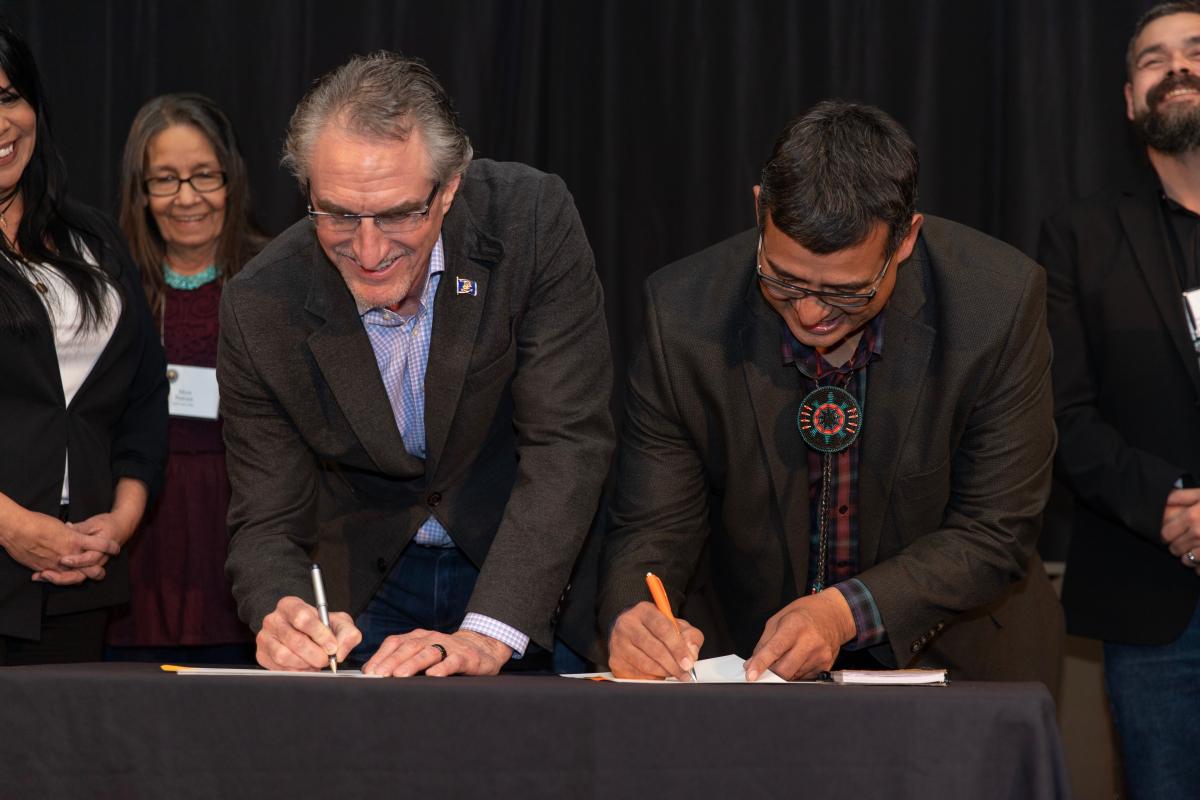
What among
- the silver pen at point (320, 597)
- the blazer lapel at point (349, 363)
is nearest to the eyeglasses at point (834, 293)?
the blazer lapel at point (349, 363)

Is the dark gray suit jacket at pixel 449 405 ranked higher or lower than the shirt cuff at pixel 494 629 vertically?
higher

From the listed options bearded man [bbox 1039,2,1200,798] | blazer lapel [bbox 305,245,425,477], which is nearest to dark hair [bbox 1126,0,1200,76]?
bearded man [bbox 1039,2,1200,798]

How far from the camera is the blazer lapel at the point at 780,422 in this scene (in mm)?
2508

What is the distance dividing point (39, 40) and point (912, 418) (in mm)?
3191

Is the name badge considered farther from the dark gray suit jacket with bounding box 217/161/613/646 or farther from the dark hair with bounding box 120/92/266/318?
the dark gray suit jacket with bounding box 217/161/613/646

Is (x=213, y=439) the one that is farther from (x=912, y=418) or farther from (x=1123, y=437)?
(x=1123, y=437)

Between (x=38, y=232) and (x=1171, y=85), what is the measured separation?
2627 millimetres

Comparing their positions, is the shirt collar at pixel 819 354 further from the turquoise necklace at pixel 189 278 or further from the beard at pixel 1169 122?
the turquoise necklace at pixel 189 278

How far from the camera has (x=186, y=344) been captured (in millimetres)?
3520

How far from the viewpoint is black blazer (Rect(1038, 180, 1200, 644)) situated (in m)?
2.99

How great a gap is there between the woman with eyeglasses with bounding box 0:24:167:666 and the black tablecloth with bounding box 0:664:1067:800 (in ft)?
3.30

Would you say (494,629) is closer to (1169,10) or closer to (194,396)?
(194,396)

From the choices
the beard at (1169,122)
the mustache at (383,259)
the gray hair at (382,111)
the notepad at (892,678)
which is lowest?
the notepad at (892,678)

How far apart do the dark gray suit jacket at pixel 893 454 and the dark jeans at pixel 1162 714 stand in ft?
1.72
